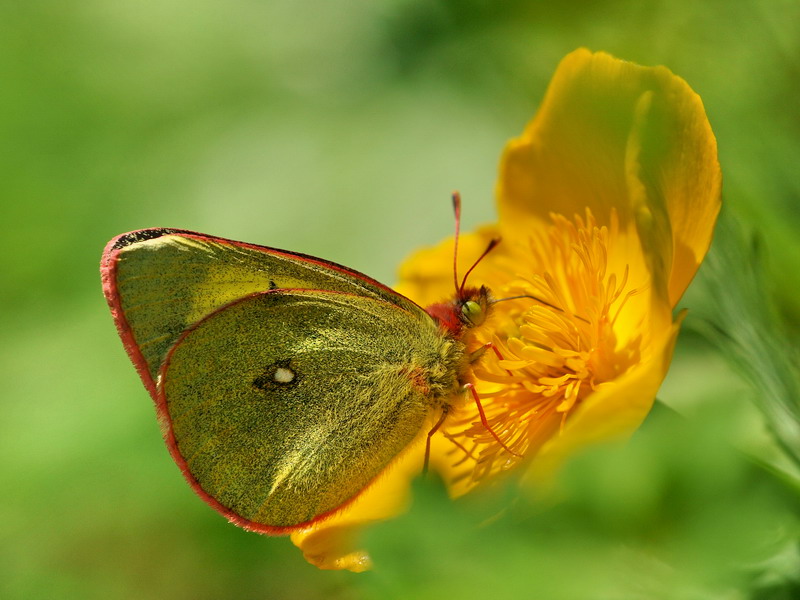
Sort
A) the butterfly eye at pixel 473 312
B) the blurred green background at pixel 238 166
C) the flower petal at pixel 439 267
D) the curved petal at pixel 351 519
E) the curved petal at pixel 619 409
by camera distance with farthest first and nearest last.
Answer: the flower petal at pixel 439 267 < the butterfly eye at pixel 473 312 < the blurred green background at pixel 238 166 < the curved petal at pixel 351 519 < the curved petal at pixel 619 409

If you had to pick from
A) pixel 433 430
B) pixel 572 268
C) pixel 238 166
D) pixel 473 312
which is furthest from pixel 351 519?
pixel 238 166

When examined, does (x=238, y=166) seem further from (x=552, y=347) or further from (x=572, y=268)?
(x=552, y=347)

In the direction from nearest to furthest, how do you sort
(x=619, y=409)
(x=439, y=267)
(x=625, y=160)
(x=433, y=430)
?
(x=619, y=409) < (x=625, y=160) < (x=433, y=430) < (x=439, y=267)

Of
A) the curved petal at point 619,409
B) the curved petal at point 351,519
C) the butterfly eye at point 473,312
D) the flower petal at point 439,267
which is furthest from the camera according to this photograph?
the flower petal at point 439,267

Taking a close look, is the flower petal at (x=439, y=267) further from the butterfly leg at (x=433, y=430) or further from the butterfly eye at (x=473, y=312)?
the butterfly leg at (x=433, y=430)

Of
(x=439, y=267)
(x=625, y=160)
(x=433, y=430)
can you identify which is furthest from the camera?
(x=439, y=267)

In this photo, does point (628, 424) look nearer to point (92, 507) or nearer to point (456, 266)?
point (456, 266)

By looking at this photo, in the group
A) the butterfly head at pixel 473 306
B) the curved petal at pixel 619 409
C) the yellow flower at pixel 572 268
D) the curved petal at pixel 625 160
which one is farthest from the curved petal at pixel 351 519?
the curved petal at pixel 625 160
